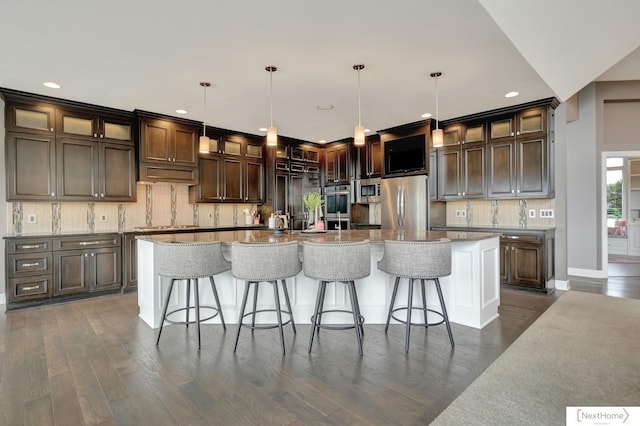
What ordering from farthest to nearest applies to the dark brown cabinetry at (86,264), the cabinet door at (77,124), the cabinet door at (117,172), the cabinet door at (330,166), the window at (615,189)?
the window at (615,189)
the cabinet door at (330,166)
the cabinet door at (117,172)
the cabinet door at (77,124)
the dark brown cabinetry at (86,264)

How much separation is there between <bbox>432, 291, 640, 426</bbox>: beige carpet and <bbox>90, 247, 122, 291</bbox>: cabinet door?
4.28 meters

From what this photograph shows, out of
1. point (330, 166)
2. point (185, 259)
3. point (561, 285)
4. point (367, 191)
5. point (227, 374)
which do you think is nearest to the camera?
point (227, 374)

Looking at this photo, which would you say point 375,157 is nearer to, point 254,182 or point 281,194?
point 281,194

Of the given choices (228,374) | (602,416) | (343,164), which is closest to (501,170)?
(343,164)

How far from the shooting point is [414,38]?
269 cm

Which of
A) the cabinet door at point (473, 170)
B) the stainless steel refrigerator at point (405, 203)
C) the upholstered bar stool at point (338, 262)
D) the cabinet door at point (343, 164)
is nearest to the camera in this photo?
the upholstered bar stool at point (338, 262)

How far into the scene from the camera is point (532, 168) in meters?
4.52

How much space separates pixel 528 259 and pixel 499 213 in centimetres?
101

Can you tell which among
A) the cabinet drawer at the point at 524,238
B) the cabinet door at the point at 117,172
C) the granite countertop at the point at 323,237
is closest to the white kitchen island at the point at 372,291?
the granite countertop at the point at 323,237

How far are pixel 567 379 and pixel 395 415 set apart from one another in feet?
4.22

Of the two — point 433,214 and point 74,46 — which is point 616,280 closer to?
point 433,214

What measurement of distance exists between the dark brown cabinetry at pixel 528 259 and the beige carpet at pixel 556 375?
920 millimetres

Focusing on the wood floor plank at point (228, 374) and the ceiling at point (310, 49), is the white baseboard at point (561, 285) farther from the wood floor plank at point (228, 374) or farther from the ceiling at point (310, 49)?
the ceiling at point (310, 49)

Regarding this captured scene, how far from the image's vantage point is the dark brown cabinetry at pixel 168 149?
15.6 feet
